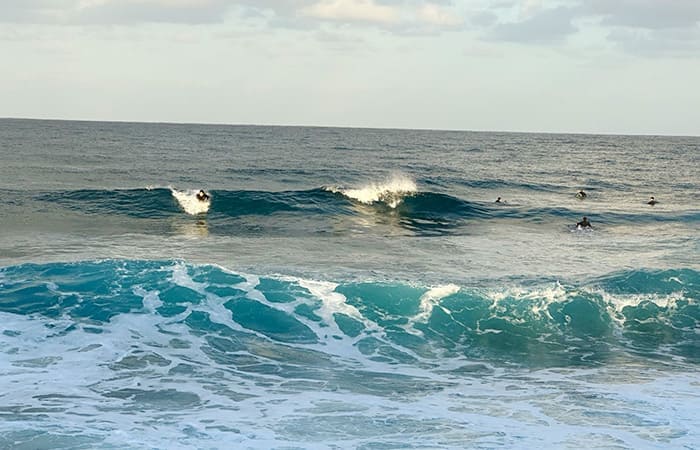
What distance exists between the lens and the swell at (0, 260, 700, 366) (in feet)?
52.4

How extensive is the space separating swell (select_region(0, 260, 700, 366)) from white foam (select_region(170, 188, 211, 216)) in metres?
14.5

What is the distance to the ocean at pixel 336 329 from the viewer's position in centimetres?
1107

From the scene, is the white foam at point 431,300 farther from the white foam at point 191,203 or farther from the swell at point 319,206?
the white foam at point 191,203

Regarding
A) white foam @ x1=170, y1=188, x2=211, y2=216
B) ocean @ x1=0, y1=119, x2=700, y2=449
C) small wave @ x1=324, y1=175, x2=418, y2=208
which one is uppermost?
small wave @ x1=324, y1=175, x2=418, y2=208

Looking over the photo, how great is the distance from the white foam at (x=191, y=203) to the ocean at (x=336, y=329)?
0.80 feet

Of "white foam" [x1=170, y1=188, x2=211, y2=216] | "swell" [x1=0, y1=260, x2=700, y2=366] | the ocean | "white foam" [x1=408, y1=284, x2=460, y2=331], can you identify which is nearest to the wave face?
"white foam" [x1=170, y1=188, x2=211, y2=216]

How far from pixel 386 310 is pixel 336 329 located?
1.56m

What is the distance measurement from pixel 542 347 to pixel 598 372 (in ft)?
6.28

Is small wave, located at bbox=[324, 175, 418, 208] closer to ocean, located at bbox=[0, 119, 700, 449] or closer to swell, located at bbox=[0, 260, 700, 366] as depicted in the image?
ocean, located at bbox=[0, 119, 700, 449]


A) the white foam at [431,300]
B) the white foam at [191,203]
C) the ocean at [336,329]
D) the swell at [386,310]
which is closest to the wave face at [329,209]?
the white foam at [191,203]

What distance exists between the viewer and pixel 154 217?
32.7 m

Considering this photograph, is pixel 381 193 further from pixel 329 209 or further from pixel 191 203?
pixel 191 203

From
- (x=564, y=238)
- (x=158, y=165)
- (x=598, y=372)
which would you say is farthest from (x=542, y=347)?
(x=158, y=165)

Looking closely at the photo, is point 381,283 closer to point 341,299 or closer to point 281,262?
point 341,299
